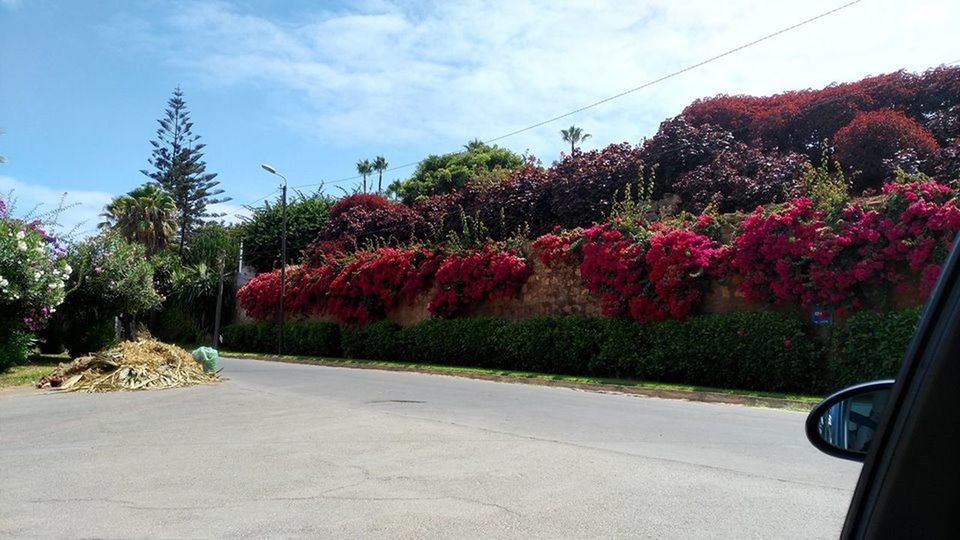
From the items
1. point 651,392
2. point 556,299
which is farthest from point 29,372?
point 651,392

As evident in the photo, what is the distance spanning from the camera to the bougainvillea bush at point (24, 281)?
53.0ft

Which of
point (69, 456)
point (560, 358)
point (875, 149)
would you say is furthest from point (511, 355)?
point (69, 456)

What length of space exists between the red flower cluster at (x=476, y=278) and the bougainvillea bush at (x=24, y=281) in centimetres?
1121

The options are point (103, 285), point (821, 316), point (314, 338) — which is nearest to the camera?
point (821, 316)

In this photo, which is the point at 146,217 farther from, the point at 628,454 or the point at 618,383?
the point at 628,454

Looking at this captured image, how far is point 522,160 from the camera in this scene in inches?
2052

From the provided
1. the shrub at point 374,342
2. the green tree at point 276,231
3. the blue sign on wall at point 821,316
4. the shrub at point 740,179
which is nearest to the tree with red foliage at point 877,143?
the shrub at point 740,179

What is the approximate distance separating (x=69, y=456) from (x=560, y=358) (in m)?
14.2

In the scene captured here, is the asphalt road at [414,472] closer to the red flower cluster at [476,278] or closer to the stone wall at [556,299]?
the stone wall at [556,299]

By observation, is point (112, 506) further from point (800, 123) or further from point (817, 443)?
point (800, 123)

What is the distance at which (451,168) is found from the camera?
1929 inches

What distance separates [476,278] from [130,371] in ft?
37.3

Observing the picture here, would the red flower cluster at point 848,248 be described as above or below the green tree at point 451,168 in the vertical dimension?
below

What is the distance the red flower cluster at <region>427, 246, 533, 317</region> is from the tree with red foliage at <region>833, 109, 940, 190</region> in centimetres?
948
